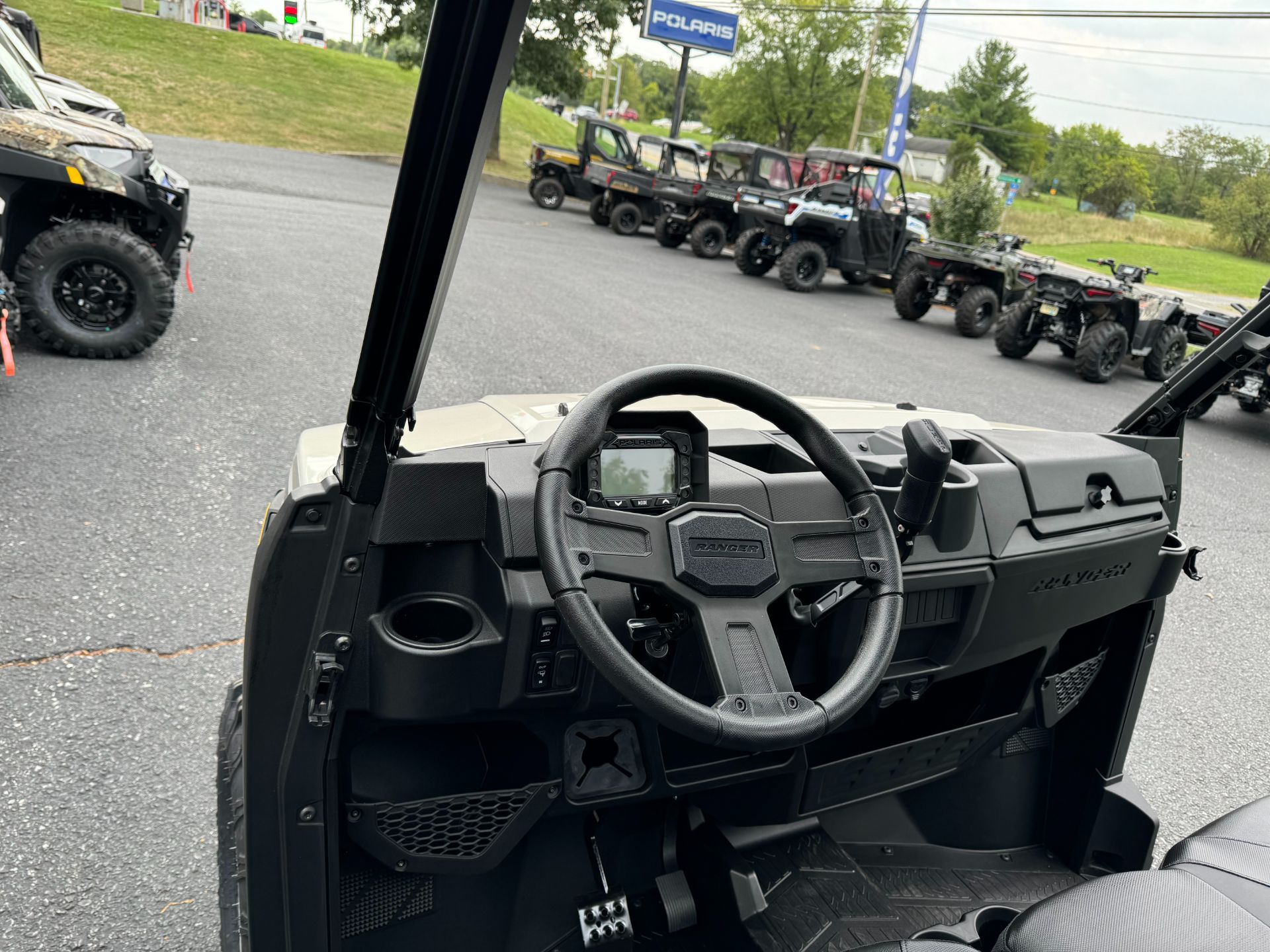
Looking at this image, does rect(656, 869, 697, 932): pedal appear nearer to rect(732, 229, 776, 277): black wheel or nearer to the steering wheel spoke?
the steering wheel spoke

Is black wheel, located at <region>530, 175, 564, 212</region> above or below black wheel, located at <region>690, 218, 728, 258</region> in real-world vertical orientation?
above

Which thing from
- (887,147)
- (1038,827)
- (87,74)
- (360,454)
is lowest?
(1038,827)

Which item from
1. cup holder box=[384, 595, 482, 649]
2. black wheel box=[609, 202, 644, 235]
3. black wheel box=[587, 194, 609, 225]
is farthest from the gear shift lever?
black wheel box=[587, 194, 609, 225]

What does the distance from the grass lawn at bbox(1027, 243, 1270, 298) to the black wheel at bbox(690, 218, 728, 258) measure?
20.6 feet

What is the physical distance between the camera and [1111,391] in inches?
378

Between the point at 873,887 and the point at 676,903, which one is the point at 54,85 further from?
the point at 873,887

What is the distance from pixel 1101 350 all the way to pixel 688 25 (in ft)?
50.9

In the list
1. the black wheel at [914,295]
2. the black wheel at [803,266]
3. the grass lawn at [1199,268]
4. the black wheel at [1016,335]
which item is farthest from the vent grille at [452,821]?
the black wheel at [803,266]

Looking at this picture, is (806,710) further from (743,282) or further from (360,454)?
(743,282)

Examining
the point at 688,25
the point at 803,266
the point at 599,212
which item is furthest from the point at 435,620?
the point at 688,25

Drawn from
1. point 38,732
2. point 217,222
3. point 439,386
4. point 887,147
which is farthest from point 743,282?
point 38,732

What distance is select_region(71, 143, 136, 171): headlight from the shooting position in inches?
207

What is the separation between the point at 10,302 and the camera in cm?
495

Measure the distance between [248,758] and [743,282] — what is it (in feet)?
40.4
